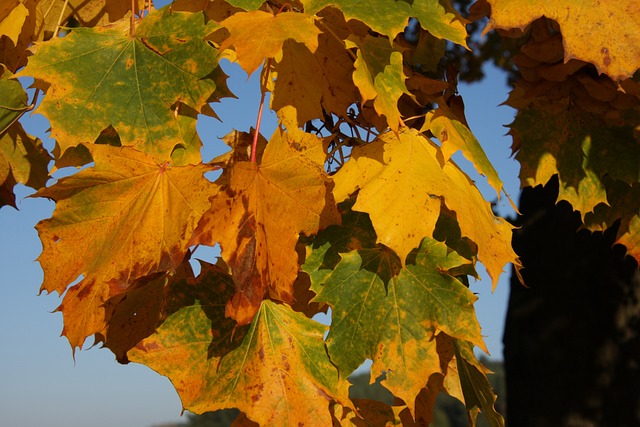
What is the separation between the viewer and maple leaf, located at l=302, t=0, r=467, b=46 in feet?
3.66

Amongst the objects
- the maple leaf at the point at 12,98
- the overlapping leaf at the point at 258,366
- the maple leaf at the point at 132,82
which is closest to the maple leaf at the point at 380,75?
the maple leaf at the point at 132,82

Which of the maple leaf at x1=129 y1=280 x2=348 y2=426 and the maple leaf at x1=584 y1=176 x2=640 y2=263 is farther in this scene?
the maple leaf at x1=584 y1=176 x2=640 y2=263

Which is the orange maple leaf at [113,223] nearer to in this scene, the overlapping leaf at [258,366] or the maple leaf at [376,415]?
the overlapping leaf at [258,366]

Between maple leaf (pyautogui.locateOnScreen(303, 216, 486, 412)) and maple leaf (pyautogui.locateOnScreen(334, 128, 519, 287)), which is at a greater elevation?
maple leaf (pyautogui.locateOnScreen(334, 128, 519, 287))

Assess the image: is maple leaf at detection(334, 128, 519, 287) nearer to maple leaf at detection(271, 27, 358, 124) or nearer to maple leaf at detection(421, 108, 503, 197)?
maple leaf at detection(421, 108, 503, 197)

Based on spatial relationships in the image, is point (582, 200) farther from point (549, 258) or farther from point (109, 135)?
point (549, 258)

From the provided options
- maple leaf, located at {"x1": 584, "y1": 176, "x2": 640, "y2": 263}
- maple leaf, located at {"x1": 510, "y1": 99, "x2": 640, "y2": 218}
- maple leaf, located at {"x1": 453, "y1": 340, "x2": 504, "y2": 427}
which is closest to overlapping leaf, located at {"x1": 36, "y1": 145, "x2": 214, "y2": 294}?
maple leaf, located at {"x1": 453, "y1": 340, "x2": 504, "y2": 427}

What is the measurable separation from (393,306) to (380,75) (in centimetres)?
37

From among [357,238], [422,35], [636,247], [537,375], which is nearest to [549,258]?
[537,375]

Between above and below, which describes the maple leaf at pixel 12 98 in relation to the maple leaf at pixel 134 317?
above

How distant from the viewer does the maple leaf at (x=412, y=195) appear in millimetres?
1070

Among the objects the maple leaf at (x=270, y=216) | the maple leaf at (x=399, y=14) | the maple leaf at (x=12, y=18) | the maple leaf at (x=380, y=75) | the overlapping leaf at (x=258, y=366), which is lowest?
the overlapping leaf at (x=258, y=366)

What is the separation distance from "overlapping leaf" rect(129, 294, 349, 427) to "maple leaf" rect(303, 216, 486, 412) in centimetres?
4

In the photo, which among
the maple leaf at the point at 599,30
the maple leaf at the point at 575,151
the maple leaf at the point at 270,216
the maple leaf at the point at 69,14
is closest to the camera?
the maple leaf at the point at 270,216
